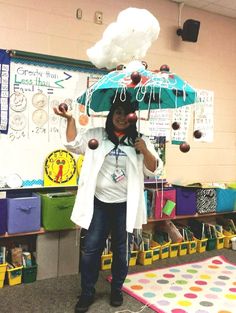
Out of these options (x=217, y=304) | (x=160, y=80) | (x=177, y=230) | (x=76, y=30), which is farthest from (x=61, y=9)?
(x=217, y=304)

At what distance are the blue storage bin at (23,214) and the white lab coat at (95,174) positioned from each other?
61 cm

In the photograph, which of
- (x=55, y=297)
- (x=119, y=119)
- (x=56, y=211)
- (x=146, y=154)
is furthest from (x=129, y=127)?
Answer: (x=55, y=297)

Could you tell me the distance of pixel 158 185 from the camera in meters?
3.66

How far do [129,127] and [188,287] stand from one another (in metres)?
1.35

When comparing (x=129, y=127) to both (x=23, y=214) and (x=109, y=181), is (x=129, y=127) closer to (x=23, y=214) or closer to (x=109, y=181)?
(x=109, y=181)

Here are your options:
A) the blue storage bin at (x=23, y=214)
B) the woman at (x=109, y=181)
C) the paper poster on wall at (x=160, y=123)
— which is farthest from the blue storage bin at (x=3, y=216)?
the paper poster on wall at (x=160, y=123)

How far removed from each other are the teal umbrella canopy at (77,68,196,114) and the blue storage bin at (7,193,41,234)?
35.0 inches

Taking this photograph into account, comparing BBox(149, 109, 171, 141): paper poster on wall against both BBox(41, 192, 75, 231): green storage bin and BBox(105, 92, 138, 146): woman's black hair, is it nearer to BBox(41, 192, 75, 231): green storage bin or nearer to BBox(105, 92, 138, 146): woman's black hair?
BBox(41, 192, 75, 231): green storage bin

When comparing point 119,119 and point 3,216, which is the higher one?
point 119,119

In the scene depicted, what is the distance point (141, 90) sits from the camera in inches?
87.1

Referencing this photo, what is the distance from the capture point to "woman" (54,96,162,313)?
2314 millimetres

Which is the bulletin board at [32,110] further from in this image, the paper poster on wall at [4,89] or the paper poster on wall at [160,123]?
the paper poster on wall at [160,123]

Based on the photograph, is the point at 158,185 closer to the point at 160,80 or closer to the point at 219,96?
the point at 219,96

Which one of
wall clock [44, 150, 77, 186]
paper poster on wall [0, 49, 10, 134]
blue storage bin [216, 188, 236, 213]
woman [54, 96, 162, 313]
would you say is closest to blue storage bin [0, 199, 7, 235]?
wall clock [44, 150, 77, 186]
